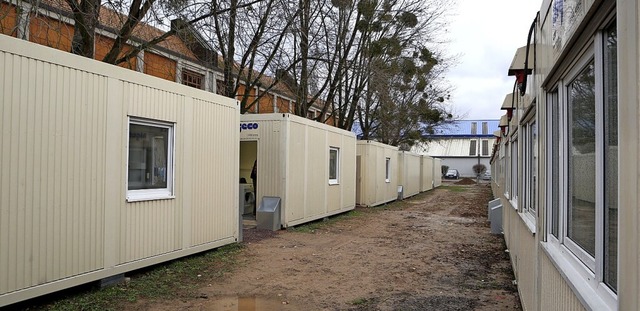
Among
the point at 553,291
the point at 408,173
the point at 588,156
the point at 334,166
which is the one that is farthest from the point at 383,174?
the point at 588,156

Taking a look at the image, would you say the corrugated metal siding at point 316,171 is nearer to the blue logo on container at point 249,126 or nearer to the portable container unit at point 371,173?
the blue logo on container at point 249,126

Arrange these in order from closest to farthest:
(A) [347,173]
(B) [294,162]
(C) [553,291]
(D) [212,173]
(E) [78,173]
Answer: (C) [553,291] < (E) [78,173] < (D) [212,173] < (B) [294,162] < (A) [347,173]

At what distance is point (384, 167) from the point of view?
68.7ft

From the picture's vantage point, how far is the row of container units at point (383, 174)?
18.9 meters

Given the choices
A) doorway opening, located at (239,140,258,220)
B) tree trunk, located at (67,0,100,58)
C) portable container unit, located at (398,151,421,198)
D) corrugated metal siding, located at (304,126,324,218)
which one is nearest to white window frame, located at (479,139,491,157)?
portable container unit, located at (398,151,421,198)

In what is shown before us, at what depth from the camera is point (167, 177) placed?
7.36 meters

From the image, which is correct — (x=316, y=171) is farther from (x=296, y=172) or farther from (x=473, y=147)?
(x=473, y=147)

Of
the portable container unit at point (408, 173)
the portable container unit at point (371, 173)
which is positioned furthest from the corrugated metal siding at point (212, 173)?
the portable container unit at point (408, 173)

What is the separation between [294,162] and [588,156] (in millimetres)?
9604

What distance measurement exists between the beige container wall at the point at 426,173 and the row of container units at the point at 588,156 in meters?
28.8

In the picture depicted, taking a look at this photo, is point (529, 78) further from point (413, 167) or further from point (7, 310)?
point (413, 167)

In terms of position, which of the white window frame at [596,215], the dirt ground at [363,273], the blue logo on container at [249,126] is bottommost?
the dirt ground at [363,273]

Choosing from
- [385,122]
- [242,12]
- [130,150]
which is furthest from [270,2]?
[385,122]

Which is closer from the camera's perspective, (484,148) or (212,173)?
(212,173)
